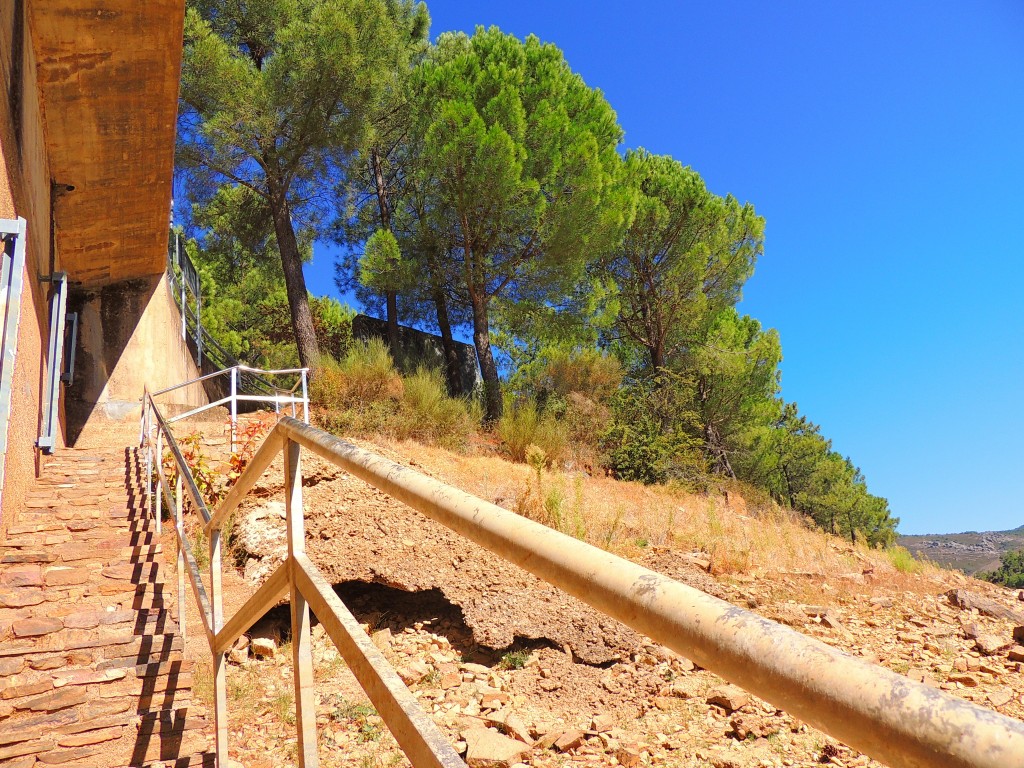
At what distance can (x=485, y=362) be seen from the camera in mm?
14734

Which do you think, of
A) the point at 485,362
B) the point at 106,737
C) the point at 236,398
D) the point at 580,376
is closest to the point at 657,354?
the point at 580,376

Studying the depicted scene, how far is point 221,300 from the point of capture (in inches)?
810

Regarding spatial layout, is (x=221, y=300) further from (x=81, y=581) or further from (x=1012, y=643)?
(x=1012, y=643)

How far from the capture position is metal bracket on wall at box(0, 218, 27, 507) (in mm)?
4148

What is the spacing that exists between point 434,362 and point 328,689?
12605mm

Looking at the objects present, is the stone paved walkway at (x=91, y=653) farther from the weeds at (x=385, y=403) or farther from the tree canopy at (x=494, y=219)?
the tree canopy at (x=494, y=219)

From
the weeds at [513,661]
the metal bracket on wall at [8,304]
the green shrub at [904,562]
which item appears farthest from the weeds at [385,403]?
the weeds at [513,661]

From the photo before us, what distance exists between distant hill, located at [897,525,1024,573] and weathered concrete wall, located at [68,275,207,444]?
7175cm

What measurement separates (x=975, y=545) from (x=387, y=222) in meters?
95.9

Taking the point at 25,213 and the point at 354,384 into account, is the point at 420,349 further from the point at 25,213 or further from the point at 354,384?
the point at 25,213

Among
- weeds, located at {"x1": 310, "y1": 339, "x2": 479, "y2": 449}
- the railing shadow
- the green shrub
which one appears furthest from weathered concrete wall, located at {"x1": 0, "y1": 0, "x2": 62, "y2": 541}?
the green shrub

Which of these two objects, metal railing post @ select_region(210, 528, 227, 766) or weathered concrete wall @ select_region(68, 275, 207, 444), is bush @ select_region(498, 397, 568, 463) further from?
metal railing post @ select_region(210, 528, 227, 766)

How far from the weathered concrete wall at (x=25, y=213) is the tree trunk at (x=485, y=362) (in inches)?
333

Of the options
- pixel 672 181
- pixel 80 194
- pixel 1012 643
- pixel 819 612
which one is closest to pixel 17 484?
pixel 80 194
